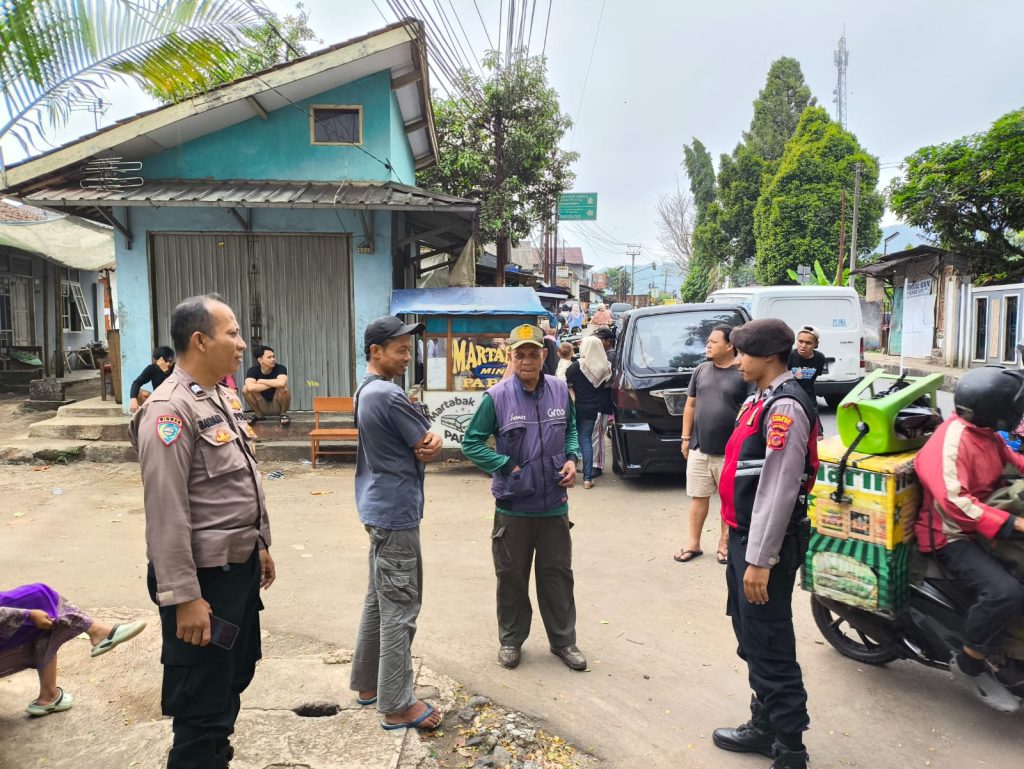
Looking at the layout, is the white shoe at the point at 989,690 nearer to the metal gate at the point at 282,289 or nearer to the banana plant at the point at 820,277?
the metal gate at the point at 282,289

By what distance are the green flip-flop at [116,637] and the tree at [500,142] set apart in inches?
551

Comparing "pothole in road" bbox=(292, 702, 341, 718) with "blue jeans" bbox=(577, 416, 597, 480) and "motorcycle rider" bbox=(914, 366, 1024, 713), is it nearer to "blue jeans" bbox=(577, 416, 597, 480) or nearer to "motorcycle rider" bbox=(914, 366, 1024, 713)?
"motorcycle rider" bbox=(914, 366, 1024, 713)

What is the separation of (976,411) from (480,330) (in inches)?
250

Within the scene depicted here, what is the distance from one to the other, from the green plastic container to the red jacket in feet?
0.57

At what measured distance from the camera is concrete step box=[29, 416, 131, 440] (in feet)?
31.2

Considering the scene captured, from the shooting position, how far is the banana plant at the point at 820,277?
25.1m

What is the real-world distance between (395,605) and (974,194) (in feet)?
56.6

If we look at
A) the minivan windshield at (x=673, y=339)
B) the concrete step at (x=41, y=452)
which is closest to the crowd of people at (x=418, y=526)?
the minivan windshield at (x=673, y=339)

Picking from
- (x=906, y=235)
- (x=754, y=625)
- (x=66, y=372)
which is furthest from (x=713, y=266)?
(x=906, y=235)

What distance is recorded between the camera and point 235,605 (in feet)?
8.21

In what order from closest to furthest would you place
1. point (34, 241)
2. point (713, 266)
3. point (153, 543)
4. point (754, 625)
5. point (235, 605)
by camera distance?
point (153, 543) < point (235, 605) < point (754, 625) < point (34, 241) < point (713, 266)

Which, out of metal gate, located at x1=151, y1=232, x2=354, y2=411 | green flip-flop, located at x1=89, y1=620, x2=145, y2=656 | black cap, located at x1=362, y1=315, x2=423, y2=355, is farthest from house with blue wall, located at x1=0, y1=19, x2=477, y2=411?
green flip-flop, located at x1=89, y1=620, x2=145, y2=656

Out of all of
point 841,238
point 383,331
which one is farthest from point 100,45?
point 841,238

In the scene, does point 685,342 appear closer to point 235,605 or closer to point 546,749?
point 546,749
